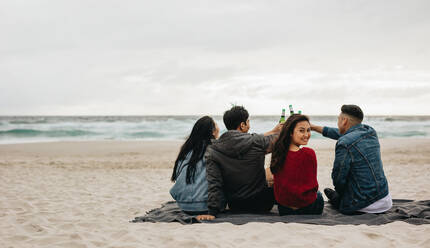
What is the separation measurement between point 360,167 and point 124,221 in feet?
9.27

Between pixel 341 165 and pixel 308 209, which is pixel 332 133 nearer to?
pixel 341 165

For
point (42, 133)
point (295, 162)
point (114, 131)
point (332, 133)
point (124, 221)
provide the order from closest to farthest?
point (295, 162) < point (124, 221) < point (332, 133) < point (42, 133) < point (114, 131)

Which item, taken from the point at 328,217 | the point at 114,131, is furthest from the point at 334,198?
the point at 114,131

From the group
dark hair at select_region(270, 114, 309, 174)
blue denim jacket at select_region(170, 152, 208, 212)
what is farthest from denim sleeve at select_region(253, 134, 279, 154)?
blue denim jacket at select_region(170, 152, 208, 212)

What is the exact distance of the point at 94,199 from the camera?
5773 millimetres

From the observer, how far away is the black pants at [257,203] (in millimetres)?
4250

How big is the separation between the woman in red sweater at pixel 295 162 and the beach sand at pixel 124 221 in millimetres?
385

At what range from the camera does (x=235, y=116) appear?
13.0 feet

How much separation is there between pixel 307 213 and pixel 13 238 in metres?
3.17

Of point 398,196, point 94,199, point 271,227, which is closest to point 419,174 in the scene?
point 398,196

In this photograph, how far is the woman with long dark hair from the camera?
13.6 ft

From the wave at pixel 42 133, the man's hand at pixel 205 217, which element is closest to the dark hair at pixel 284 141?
the man's hand at pixel 205 217

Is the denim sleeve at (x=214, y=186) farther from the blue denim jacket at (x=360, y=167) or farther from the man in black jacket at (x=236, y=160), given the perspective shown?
the blue denim jacket at (x=360, y=167)

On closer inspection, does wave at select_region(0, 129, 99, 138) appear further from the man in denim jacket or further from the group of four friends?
the man in denim jacket
